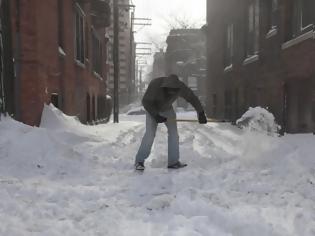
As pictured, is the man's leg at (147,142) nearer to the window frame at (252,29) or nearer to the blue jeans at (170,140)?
the blue jeans at (170,140)

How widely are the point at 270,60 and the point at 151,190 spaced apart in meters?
10.4

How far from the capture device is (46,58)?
10828 millimetres

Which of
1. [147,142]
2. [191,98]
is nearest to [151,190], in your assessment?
Result: [147,142]

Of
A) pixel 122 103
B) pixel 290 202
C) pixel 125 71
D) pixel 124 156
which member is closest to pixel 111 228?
pixel 290 202

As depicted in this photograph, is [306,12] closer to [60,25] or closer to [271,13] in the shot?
[271,13]

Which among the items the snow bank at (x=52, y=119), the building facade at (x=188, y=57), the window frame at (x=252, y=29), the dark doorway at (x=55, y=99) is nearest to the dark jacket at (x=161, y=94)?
the snow bank at (x=52, y=119)

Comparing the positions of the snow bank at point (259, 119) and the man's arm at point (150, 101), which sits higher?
the man's arm at point (150, 101)

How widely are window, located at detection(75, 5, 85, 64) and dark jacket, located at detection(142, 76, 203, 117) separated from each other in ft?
31.8

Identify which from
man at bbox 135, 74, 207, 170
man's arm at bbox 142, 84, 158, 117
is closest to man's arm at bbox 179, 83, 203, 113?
man at bbox 135, 74, 207, 170

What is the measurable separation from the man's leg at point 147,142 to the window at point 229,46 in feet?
52.5

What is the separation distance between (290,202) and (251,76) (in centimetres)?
1334

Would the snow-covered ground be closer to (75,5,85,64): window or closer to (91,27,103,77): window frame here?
(75,5,85,64): window

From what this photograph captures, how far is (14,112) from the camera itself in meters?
9.71

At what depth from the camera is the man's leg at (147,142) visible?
23.6 ft
